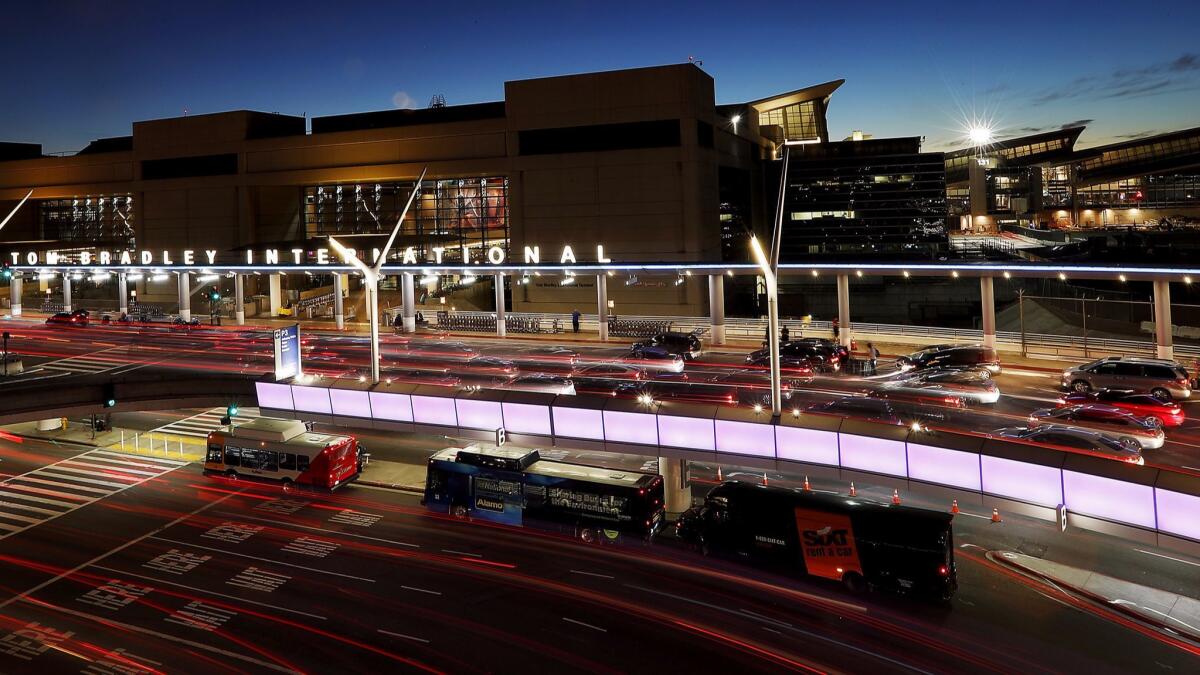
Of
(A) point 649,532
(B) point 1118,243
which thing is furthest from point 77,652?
(B) point 1118,243

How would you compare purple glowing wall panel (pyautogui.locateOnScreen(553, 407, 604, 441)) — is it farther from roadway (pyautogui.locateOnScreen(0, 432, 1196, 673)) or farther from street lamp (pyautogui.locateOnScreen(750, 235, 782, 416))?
street lamp (pyautogui.locateOnScreen(750, 235, 782, 416))

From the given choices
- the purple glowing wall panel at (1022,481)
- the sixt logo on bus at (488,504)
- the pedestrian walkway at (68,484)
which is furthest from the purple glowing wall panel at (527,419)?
the pedestrian walkway at (68,484)

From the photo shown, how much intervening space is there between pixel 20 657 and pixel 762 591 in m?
19.4

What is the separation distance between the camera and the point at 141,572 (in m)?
25.1

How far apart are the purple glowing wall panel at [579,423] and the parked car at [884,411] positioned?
297 inches

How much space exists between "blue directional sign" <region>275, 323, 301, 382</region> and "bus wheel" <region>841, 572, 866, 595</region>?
25.3 m

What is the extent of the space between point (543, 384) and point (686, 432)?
28.5ft

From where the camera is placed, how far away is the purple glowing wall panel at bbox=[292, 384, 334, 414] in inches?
1362

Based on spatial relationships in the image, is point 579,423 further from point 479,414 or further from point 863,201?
point 863,201

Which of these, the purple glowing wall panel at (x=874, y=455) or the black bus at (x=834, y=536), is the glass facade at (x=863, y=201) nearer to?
the purple glowing wall panel at (x=874, y=455)

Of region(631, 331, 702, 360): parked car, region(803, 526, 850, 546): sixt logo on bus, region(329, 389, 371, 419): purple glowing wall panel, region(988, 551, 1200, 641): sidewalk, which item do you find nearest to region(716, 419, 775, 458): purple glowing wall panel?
region(803, 526, 850, 546): sixt logo on bus

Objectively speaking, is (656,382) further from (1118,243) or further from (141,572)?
(1118,243)

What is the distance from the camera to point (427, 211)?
78625 millimetres

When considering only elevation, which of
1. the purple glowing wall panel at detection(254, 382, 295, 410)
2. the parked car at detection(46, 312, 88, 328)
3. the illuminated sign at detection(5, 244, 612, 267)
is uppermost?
the illuminated sign at detection(5, 244, 612, 267)
